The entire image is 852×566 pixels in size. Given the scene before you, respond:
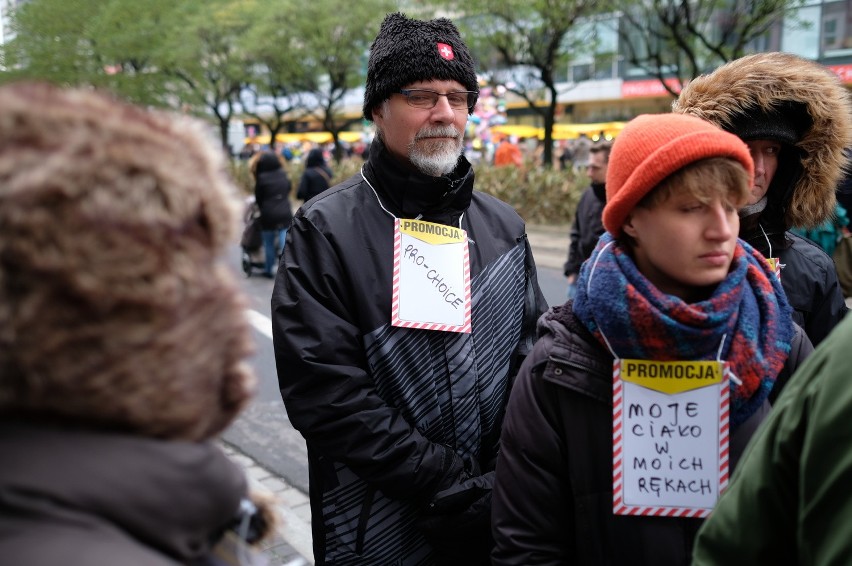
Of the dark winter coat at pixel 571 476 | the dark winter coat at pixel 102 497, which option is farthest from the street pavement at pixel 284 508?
the dark winter coat at pixel 102 497

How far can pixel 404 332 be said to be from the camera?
213 cm

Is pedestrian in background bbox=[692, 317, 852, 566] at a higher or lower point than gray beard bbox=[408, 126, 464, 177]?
lower

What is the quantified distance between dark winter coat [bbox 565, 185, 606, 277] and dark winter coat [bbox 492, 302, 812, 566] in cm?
388

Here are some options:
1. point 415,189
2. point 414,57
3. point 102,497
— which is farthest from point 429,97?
point 102,497

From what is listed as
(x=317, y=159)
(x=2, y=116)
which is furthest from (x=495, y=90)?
(x=2, y=116)

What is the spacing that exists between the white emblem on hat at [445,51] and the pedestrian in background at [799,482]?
156 centimetres

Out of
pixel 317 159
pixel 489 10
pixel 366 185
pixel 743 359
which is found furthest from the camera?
pixel 489 10

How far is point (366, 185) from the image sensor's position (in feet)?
7.55

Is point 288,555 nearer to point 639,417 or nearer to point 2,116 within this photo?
point 639,417

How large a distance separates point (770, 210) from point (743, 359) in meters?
0.94

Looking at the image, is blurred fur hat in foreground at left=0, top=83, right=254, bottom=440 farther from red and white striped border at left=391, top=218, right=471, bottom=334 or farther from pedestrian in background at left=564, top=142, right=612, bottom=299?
pedestrian in background at left=564, top=142, right=612, bottom=299

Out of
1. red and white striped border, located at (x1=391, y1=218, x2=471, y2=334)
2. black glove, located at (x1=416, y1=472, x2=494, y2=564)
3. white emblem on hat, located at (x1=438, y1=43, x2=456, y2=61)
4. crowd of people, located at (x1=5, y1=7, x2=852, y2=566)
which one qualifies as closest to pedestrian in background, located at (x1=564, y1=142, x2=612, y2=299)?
crowd of people, located at (x1=5, y1=7, x2=852, y2=566)

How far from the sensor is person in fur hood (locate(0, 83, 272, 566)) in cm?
79

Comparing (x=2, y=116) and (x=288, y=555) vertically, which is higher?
(x=2, y=116)
